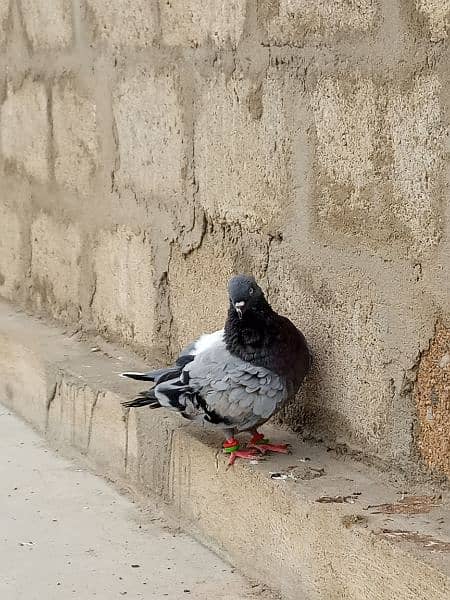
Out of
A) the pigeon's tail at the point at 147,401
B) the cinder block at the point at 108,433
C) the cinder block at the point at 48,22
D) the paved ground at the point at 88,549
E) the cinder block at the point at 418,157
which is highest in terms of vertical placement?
the cinder block at the point at 48,22

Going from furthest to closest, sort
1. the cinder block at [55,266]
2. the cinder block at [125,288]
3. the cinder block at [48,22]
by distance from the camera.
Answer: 1. the cinder block at [55,266]
2. the cinder block at [48,22]
3. the cinder block at [125,288]

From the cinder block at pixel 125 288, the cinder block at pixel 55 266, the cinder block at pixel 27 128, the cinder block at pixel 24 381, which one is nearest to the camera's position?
the cinder block at pixel 125 288

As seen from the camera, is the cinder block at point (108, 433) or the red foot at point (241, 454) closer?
the red foot at point (241, 454)

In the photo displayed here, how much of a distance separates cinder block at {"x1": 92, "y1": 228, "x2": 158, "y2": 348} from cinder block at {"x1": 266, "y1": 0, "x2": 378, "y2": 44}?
2.97ft

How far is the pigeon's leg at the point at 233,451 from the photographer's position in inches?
105

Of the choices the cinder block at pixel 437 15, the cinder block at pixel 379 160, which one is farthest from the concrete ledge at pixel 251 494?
the cinder block at pixel 437 15

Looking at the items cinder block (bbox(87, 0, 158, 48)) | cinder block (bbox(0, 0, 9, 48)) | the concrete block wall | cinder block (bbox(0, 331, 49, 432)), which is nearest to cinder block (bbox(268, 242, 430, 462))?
the concrete block wall

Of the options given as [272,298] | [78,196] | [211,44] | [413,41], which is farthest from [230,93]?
[78,196]

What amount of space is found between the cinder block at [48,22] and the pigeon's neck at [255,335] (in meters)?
1.57

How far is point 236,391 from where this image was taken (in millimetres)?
2588

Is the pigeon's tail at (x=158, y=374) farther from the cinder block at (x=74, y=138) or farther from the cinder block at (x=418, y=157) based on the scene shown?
the cinder block at (x=74, y=138)

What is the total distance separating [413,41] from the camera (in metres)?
Result: 2.32

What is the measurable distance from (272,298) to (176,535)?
64cm

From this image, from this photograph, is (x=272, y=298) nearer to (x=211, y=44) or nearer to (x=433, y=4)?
(x=211, y=44)
